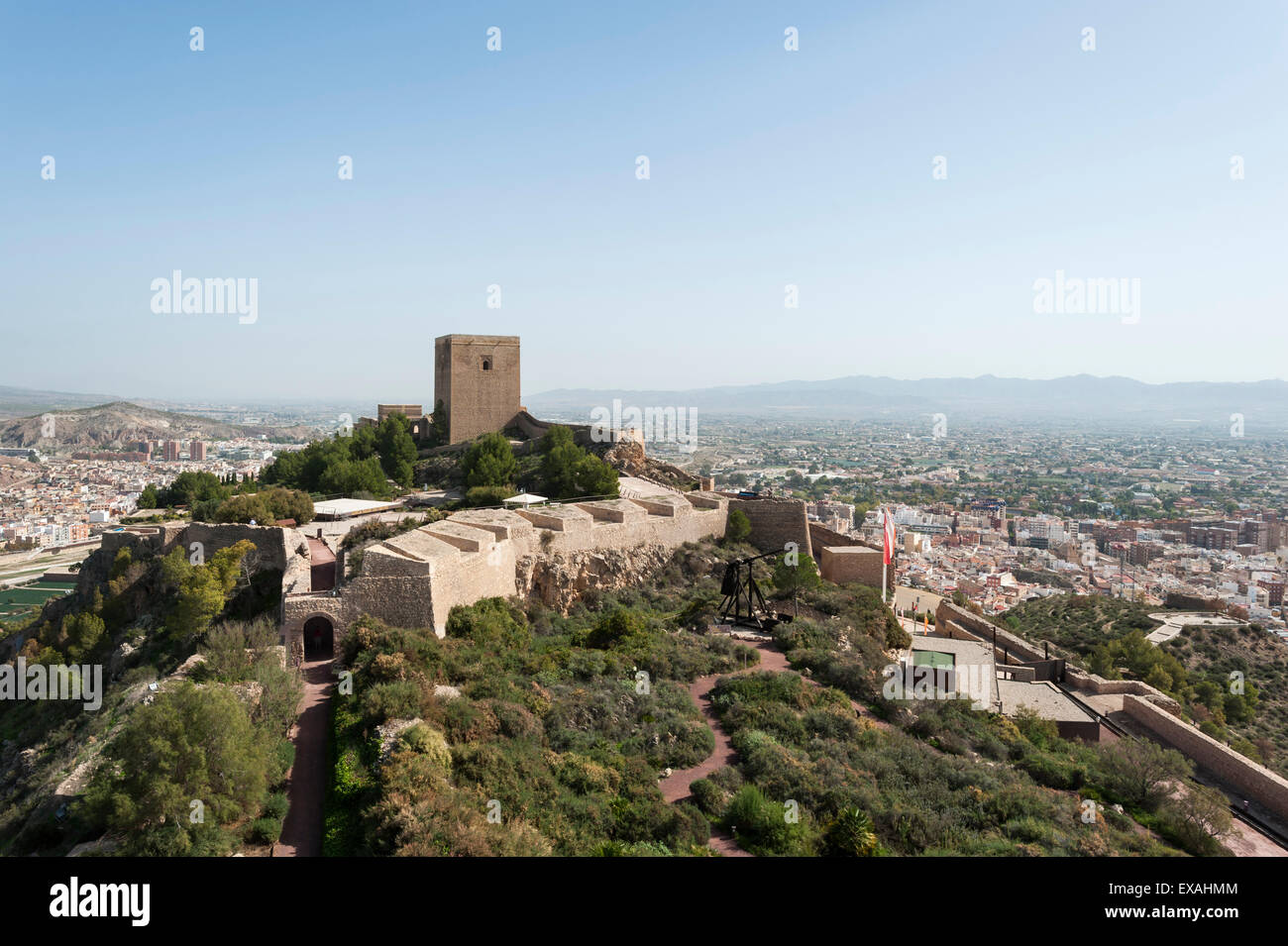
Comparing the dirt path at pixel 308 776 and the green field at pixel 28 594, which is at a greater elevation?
the dirt path at pixel 308 776

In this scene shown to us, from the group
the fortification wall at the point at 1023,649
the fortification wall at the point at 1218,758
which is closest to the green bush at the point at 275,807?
the fortification wall at the point at 1218,758

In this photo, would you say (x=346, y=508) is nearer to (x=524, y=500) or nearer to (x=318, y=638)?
(x=524, y=500)

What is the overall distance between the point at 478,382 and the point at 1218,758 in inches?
1156

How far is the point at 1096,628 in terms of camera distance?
3148cm

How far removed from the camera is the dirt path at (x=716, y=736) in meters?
9.30

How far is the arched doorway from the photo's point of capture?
47.5 ft

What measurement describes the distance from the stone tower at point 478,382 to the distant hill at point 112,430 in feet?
325

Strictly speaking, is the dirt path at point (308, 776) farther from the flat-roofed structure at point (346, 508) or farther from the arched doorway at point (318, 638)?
the flat-roofed structure at point (346, 508)
